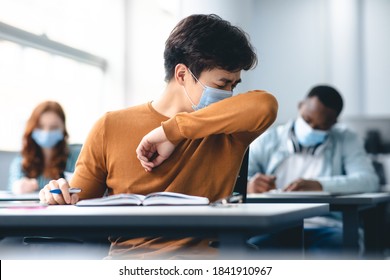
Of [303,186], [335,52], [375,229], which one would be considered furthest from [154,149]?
[335,52]

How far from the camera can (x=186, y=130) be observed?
132 cm

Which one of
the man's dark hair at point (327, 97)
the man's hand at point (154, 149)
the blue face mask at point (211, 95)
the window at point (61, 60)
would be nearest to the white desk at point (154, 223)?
the man's hand at point (154, 149)

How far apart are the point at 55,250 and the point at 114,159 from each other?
354 mm

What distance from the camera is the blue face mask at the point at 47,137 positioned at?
2645 millimetres

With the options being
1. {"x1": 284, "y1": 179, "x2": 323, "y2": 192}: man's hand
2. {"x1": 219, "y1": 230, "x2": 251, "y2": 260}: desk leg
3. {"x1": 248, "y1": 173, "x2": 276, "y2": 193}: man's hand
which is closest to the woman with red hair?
{"x1": 248, "y1": 173, "x2": 276, "y2": 193}: man's hand

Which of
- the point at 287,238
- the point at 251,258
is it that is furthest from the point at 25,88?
the point at 251,258

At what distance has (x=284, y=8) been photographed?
5031 mm

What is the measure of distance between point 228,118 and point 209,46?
0.21m

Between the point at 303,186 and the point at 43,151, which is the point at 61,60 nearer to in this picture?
the point at 43,151

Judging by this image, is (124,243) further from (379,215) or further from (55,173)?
(55,173)

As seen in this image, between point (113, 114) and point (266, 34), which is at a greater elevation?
point (266, 34)

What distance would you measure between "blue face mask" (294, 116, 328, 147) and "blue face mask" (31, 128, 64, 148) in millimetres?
946

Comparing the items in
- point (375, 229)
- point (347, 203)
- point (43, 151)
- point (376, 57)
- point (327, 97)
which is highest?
point (376, 57)
